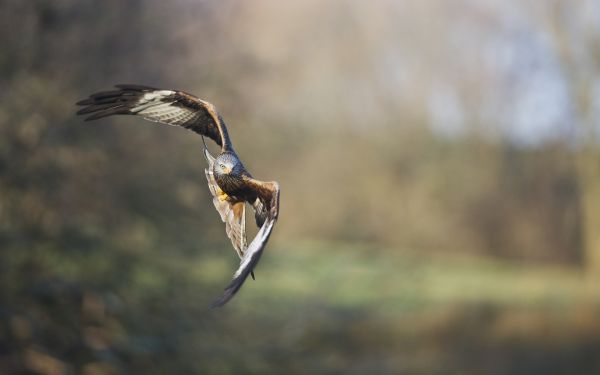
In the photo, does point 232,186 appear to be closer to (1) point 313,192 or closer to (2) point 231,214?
(2) point 231,214

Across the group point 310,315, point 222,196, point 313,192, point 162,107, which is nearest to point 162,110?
point 162,107

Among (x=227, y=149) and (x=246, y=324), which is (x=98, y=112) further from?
(x=246, y=324)

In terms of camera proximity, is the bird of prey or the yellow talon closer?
the bird of prey

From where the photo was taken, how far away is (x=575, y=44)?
23.1m

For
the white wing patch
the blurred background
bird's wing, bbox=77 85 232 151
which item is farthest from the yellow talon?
the blurred background

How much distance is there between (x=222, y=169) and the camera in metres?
1.95

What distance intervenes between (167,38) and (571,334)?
41.2 ft

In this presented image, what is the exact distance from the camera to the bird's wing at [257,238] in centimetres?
170

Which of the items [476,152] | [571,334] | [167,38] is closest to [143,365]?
[167,38]

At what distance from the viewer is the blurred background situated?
24.4ft

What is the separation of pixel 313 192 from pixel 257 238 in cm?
2127

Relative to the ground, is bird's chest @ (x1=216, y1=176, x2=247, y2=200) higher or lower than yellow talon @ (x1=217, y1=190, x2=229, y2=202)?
higher

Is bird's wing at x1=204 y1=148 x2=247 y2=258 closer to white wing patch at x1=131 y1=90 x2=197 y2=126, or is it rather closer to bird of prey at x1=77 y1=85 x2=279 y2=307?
bird of prey at x1=77 y1=85 x2=279 y2=307

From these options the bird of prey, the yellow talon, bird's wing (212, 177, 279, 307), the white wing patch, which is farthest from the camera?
the white wing patch
